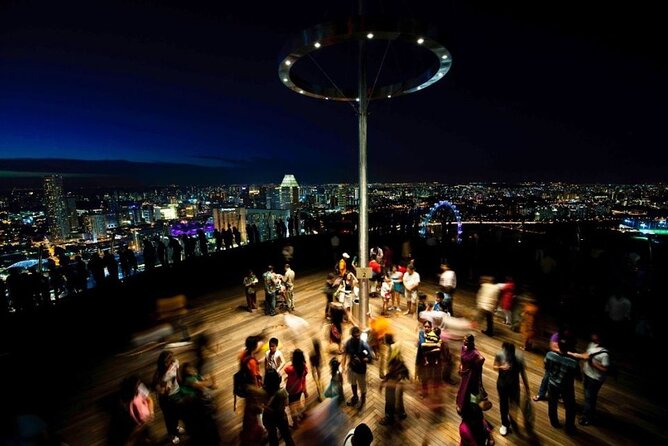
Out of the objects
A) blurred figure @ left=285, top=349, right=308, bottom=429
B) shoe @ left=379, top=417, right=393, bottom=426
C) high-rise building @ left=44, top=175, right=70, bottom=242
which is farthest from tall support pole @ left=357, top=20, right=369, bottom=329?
high-rise building @ left=44, top=175, right=70, bottom=242

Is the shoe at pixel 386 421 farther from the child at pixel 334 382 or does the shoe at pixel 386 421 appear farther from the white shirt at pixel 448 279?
the white shirt at pixel 448 279

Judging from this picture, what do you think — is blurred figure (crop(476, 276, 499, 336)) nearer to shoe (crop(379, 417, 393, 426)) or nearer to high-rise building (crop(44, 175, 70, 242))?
shoe (crop(379, 417, 393, 426))

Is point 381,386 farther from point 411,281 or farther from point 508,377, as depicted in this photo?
point 411,281

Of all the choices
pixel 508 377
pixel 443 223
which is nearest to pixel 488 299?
pixel 508 377

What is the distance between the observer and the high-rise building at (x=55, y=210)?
98.0 feet

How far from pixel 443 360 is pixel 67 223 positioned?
3903cm

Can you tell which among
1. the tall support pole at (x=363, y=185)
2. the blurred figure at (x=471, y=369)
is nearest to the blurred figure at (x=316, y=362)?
the tall support pole at (x=363, y=185)

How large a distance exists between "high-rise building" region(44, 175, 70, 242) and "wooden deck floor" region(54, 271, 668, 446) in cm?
3028

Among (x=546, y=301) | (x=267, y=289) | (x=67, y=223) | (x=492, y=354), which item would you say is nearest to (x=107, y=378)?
(x=267, y=289)

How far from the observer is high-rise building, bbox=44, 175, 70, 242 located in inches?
1176

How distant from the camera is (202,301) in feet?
37.9

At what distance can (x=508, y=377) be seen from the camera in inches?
201

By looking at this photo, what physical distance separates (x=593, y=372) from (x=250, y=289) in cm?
890

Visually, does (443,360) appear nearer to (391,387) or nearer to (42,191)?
(391,387)
